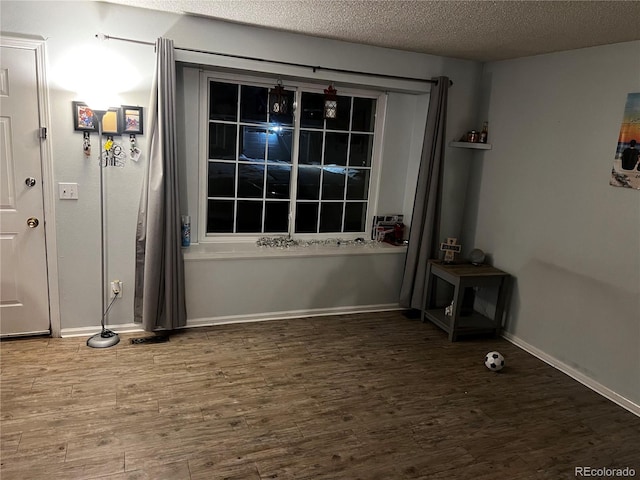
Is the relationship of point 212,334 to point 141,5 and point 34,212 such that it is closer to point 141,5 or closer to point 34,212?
point 34,212

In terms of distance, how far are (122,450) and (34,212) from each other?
1845 mm

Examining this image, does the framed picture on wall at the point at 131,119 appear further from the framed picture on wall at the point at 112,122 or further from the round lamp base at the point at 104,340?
the round lamp base at the point at 104,340

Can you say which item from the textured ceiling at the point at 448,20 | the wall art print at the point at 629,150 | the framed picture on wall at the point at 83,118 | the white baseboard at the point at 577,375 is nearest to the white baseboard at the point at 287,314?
the white baseboard at the point at 577,375

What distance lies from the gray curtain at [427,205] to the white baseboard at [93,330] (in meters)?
2.32

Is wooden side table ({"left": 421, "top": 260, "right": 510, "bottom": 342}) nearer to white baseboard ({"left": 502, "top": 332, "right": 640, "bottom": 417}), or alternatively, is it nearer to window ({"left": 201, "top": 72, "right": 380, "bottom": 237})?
white baseboard ({"left": 502, "top": 332, "right": 640, "bottom": 417})

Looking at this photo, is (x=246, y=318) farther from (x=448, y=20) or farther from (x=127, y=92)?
(x=448, y=20)

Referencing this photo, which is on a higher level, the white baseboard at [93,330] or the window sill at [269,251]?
the window sill at [269,251]

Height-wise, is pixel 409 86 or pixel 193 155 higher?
pixel 409 86

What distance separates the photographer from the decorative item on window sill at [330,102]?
13.1 ft

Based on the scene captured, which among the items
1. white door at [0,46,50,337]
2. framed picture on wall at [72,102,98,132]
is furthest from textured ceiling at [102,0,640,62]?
white door at [0,46,50,337]

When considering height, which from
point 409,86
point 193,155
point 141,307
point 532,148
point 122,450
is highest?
point 409,86

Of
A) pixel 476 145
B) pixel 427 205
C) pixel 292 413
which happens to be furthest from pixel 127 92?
pixel 476 145

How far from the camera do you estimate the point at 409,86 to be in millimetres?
4027

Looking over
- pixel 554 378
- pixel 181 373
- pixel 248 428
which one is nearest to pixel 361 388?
pixel 248 428
